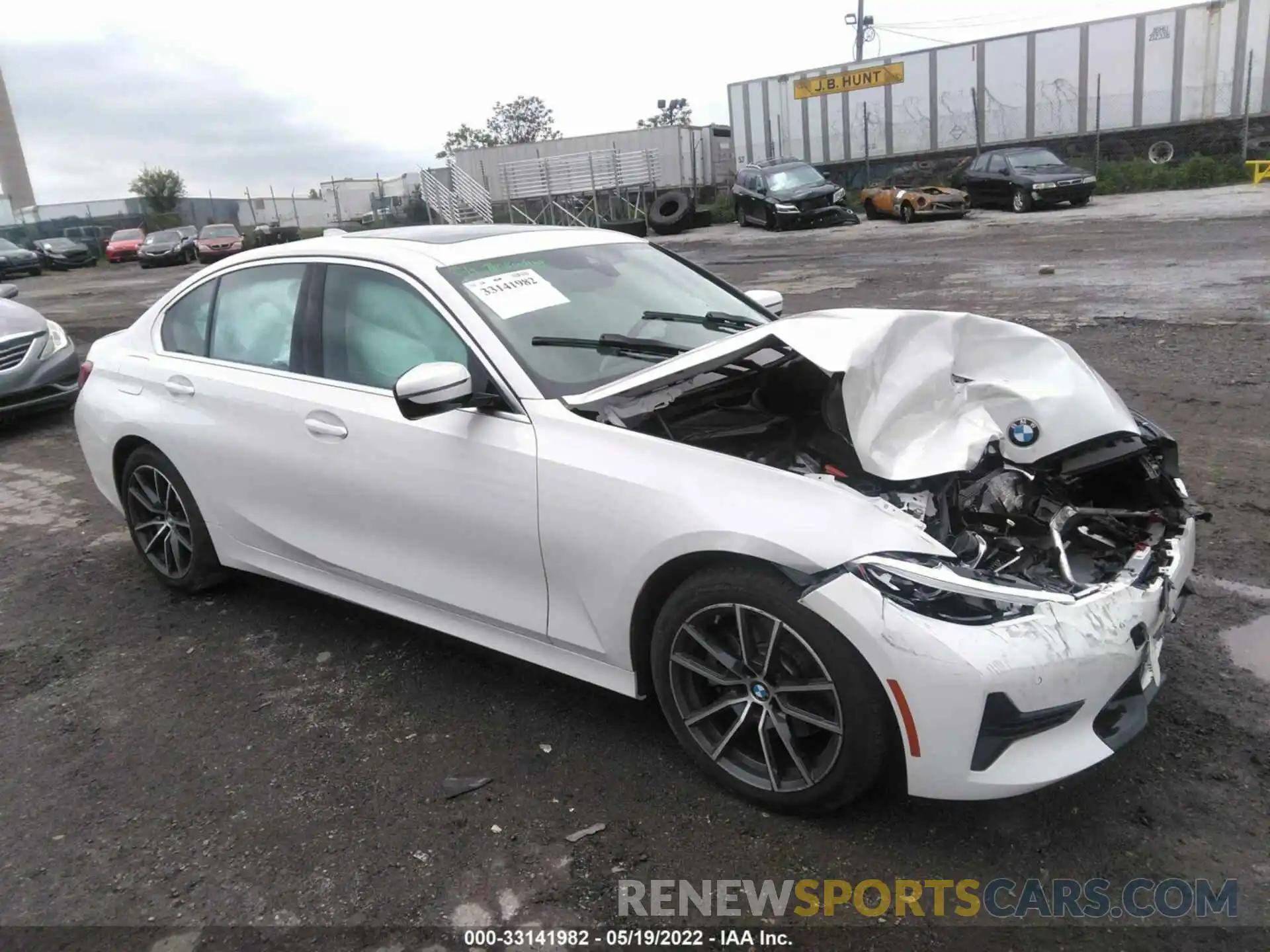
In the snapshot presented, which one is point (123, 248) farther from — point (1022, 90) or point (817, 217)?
point (1022, 90)

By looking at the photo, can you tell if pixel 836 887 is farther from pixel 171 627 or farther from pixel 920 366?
pixel 171 627

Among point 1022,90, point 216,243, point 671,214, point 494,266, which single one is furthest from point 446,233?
point 1022,90

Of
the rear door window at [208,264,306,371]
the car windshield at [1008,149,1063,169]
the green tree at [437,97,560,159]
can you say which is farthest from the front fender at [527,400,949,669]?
the green tree at [437,97,560,159]

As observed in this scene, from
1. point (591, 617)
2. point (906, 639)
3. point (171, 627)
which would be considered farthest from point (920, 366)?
point (171, 627)

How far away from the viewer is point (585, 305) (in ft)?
11.9

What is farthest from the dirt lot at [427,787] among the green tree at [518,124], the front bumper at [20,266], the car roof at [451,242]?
the green tree at [518,124]

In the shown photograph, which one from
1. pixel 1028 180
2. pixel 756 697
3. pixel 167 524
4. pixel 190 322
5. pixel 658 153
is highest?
pixel 658 153

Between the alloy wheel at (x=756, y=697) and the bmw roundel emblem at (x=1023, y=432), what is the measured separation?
1082 millimetres

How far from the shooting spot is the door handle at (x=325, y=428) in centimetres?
356

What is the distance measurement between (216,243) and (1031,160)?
23552 millimetres

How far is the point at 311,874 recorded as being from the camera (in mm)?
2711

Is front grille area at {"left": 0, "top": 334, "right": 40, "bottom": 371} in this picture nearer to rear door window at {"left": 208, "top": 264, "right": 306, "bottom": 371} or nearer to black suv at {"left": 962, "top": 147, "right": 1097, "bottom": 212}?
rear door window at {"left": 208, "top": 264, "right": 306, "bottom": 371}

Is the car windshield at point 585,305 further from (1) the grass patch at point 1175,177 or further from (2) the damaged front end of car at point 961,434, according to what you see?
(1) the grass patch at point 1175,177

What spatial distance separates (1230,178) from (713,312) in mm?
28232
